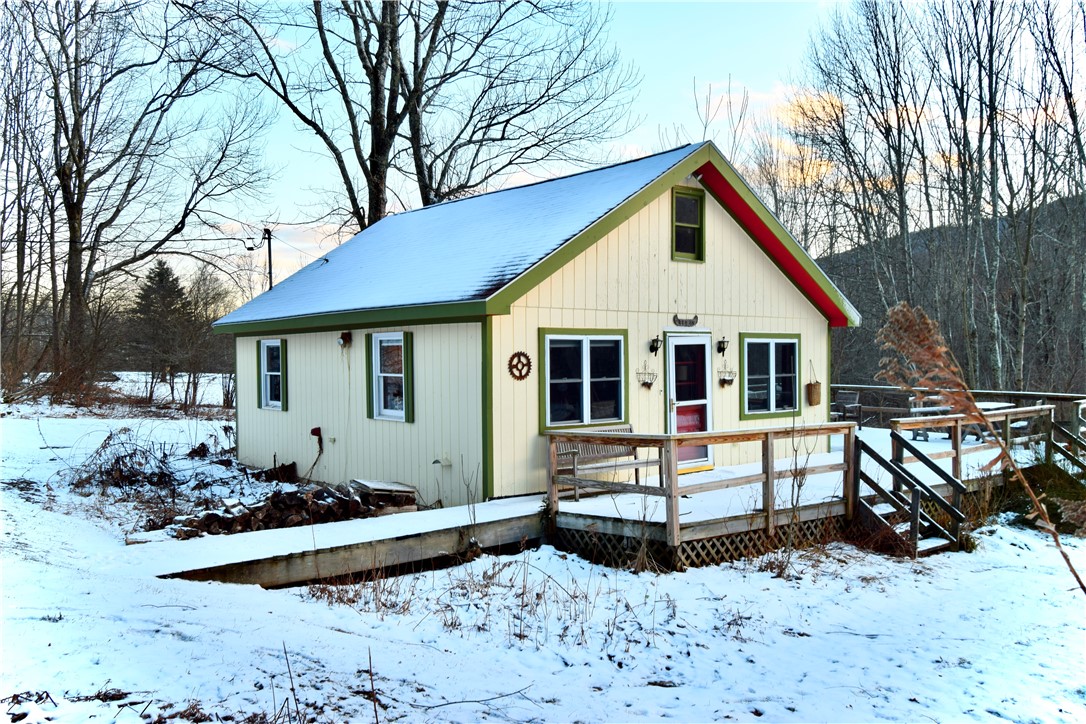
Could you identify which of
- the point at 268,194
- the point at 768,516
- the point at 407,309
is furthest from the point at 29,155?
the point at 768,516

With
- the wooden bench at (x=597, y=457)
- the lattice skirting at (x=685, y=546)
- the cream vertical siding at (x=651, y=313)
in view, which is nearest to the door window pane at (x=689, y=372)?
the cream vertical siding at (x=651, y=313)

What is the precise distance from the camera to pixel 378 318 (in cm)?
1097

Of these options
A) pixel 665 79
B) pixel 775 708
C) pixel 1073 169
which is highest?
pixel 665 79

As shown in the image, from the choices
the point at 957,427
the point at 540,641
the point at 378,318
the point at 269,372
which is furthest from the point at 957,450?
the point at 269,372

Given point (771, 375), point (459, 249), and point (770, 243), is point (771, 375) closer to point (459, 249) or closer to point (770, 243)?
point (770, 243)

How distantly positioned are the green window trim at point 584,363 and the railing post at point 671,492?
2312mm

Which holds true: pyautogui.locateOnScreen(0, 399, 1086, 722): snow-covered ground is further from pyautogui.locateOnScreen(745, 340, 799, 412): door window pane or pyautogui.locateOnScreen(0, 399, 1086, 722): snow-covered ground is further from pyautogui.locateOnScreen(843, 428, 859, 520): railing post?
pyautogui.locateOnScreen(745, 340, 799, 412): door window pane

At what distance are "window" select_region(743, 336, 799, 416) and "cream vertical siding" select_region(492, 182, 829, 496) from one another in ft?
0.56

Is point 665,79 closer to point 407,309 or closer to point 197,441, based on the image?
point 407,309

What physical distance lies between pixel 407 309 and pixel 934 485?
7292mm

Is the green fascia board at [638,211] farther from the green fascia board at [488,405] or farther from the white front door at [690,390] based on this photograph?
the white front door at [690,390]

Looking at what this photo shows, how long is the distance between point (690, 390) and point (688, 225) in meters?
2.34

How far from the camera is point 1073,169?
2139 cm

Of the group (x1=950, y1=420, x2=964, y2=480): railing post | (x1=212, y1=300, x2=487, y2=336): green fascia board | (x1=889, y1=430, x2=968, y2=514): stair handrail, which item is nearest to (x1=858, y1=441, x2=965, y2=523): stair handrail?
(x1=889, y1=430, x2=968, y2=514): stair handrail
